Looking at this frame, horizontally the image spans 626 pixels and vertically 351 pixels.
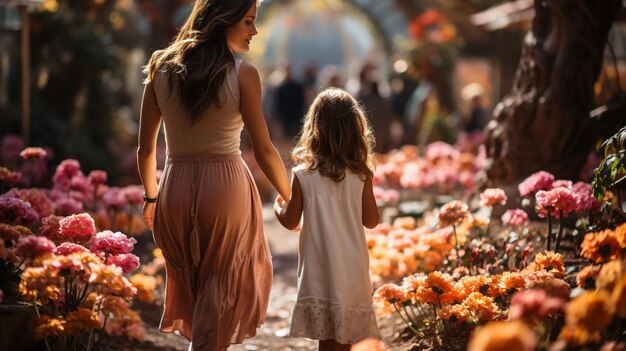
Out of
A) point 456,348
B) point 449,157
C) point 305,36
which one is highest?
point 305,36

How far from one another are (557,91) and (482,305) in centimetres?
268

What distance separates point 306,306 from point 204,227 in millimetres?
532

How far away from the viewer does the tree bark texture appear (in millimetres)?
5797

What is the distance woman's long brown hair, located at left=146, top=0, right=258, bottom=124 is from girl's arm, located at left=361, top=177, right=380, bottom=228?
708 mm

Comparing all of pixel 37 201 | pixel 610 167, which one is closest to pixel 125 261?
pixel 37 201

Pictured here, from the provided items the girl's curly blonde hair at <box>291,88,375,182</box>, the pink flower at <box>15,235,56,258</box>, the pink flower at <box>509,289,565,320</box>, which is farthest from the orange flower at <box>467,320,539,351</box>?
the pink flower at <box>15,235,56,258</box>

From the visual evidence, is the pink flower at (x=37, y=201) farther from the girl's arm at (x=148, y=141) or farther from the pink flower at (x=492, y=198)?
the pink flower at (x=492, y=198)

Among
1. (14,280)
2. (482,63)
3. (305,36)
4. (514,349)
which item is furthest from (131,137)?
(305,36)

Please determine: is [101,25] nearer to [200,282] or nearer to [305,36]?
[200,282]

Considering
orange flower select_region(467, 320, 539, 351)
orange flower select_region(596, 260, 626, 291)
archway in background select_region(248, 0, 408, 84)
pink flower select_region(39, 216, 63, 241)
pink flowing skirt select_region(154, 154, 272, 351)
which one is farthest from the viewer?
archway in background select_region(248, 0, 408, 84)

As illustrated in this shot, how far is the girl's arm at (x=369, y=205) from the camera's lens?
360 centimetres

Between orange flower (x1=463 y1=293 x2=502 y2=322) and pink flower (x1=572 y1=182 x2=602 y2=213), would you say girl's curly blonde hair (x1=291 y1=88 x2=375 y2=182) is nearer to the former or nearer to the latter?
orange flower (x1=463 y1=293 x2=502 y2=322)

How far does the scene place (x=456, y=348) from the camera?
3.91m

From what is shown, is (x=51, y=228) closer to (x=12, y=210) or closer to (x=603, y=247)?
(x=12, y=210)
